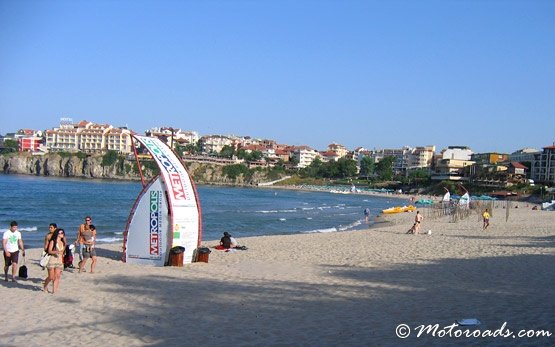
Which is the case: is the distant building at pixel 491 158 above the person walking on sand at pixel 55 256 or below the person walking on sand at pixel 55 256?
above

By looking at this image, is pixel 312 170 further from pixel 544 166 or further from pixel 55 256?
pixel 55 256

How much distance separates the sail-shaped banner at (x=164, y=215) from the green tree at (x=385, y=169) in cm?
15530

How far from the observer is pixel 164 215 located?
15414mm

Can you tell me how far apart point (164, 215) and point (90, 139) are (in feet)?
592

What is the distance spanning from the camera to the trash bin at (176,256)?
1525 centimetres

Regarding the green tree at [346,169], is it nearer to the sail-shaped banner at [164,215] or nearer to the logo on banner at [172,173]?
the sail-shaped banner at [164,215]

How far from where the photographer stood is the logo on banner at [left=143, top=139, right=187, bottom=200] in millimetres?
15391

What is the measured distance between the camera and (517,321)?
8.58m

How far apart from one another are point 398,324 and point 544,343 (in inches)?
85.7

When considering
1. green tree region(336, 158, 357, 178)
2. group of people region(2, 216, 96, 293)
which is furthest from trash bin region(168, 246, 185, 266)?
green tree region(336, 158, 357, 178)

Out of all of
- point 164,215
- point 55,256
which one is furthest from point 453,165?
point 55,256

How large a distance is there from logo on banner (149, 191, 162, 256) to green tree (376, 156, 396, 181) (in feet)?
511

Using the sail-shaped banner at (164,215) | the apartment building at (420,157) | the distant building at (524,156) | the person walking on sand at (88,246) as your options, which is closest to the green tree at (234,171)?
the apartment building at (420,157)

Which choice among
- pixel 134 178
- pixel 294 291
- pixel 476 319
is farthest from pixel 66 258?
pixel 134 178
